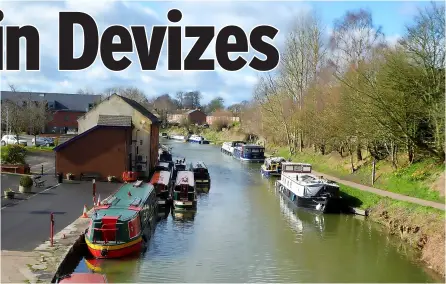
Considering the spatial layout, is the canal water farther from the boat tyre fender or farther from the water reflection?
the boat tyre fender

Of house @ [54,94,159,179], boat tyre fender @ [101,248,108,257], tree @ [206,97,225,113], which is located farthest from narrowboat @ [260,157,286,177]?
tree @ [206,97,225,113]

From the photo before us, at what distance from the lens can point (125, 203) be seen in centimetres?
2108

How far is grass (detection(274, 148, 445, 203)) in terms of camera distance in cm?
2600

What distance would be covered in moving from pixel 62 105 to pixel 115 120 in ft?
148

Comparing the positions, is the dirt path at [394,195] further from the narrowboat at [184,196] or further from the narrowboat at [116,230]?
the narrowboat at [116,230]

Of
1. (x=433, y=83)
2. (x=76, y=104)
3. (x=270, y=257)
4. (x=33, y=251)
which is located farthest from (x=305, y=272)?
(x=76, y=104)

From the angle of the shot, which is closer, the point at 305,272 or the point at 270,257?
the point at 305,272

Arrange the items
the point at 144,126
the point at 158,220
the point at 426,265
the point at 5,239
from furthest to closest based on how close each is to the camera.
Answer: the point at 144,126
the point at 158,220
the point at 426,265
the point at 5,239

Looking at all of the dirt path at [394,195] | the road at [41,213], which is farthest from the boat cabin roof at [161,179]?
the dirt path at [394,195]

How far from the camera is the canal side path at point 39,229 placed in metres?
14.4

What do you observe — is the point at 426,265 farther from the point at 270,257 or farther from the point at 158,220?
the point at 158,220

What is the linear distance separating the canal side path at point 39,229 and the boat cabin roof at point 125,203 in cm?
126

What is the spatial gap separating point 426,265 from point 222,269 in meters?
7.90

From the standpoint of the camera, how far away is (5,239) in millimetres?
17391
